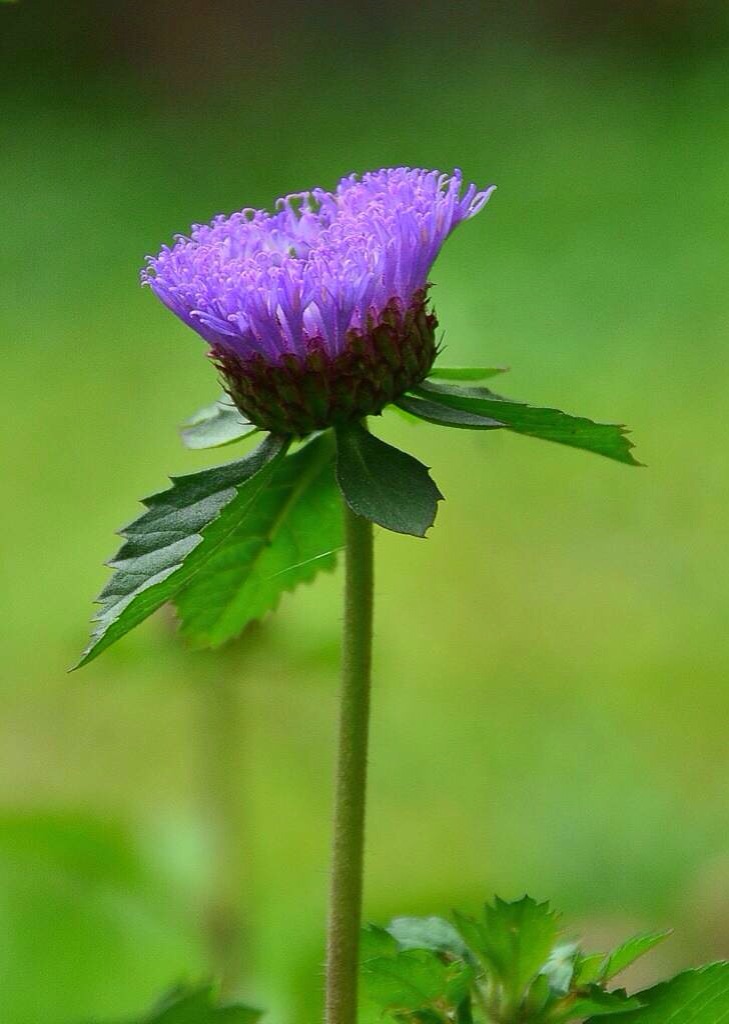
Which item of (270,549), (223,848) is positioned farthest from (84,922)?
(270,549)

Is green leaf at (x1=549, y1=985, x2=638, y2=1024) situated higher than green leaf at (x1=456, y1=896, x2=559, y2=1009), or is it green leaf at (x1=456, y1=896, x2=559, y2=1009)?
green leaf at (x1=456, y1=896, x2=559, y2=1009)

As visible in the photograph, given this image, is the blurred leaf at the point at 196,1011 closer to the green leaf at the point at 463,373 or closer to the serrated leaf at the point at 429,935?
the serrated leaf at the point at 429,935

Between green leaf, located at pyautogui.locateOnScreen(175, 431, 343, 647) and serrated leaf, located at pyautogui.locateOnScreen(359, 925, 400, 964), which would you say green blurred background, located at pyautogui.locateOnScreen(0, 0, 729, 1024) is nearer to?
green leaf, located at pyautogui.locateOnScreen(175, 431, 343, 647)

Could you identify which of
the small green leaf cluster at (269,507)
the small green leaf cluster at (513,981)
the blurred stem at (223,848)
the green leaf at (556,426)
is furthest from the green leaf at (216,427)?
the blurred stem at (223,848)

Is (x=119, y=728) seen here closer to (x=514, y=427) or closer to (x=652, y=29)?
(x=514, y=427)

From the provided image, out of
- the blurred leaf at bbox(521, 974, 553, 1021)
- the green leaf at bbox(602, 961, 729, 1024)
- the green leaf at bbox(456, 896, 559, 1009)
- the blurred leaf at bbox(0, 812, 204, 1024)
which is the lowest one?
the green leaf at bbox(602, 961, 729, 1024)

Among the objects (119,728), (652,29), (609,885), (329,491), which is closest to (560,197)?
(652,29)

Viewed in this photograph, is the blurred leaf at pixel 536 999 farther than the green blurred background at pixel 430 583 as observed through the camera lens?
No

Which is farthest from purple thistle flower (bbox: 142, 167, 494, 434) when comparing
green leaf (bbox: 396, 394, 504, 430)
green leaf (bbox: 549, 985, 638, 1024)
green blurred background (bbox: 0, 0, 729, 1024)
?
green leaf (bbox: 549, 985, 638, 1024)
